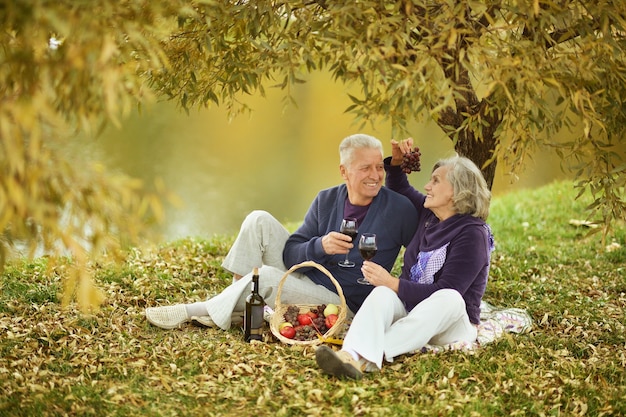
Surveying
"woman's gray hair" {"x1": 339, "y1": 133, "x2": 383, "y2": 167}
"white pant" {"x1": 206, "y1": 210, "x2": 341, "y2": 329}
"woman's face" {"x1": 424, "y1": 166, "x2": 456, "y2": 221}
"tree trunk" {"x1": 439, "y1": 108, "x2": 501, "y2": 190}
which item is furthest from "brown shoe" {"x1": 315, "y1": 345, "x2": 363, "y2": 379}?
"tree trunk" {"x1": 439, "y1": 108, "x2": 501, "y2": 190}

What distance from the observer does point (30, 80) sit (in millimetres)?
2537

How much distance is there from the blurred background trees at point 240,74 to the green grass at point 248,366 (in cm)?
49

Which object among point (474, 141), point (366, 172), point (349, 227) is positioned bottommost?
point (349, 227)

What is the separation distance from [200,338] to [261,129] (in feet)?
39.3

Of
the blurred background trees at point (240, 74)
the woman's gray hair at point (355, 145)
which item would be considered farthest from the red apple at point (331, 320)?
the blurred background trees at point (240, 74)

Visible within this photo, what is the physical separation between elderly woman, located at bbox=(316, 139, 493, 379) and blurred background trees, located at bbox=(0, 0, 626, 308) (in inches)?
14.1

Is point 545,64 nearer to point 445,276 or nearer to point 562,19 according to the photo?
point 562,19

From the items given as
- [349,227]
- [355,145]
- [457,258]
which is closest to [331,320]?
[349,227]

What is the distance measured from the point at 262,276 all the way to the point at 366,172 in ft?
2.93

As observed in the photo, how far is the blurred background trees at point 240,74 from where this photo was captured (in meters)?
2.53

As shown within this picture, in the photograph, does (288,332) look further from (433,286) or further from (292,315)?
(433,286)

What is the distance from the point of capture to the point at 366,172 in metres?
4.55

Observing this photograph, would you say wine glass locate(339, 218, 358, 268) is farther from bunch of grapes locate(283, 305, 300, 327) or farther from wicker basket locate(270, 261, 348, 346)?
bunch of grapes locate(283, 305, 300, 327)

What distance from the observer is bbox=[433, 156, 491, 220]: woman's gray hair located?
4.25m
